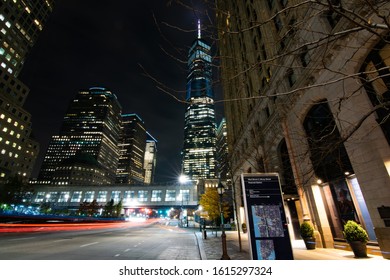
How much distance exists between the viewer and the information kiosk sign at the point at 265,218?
6520 mm

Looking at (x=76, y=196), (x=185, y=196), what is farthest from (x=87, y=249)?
A: (x=76, y=196)

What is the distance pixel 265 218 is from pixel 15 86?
113501 mm

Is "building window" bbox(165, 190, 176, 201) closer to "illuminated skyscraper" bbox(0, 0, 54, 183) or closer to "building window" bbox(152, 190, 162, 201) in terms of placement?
"building window" bbox(152, 190, 162, 201)

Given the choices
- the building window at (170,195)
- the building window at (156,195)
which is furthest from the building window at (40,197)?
the building window at (170,195)

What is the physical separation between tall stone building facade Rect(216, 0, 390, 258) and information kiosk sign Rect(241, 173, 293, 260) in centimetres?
185

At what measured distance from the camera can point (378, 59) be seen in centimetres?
968

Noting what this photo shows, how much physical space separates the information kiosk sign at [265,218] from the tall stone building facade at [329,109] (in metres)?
1.85

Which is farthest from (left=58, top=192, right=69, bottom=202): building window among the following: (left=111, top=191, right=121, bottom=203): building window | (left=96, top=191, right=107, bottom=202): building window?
(left=111, top=191, right=121, bottom=203): building window

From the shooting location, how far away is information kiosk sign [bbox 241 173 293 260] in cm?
652

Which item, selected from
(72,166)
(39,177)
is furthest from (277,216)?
(39,177)

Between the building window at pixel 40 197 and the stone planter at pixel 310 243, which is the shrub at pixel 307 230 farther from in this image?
the building window at pixel 40 197

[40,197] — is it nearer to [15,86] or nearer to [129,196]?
[129,196]

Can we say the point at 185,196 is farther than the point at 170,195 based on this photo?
No

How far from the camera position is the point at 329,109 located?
41.7ft
